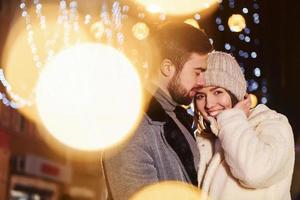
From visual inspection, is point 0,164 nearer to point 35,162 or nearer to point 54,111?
point 35,162

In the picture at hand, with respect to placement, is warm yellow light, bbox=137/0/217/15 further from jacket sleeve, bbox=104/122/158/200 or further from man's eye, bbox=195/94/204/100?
jacket sleeve, bbox=104/122/158/200

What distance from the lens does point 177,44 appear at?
11.4 ft

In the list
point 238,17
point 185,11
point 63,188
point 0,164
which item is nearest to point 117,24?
point 185,11

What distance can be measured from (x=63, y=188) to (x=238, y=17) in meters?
15.4

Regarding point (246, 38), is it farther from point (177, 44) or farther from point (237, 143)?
point (237, 143)

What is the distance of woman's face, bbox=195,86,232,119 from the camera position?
140 inches

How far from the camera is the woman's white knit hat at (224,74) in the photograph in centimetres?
355

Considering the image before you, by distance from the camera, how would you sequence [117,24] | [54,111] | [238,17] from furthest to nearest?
1. [54,111]
2. [117,24]
3. [238,17]

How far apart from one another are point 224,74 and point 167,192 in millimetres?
764

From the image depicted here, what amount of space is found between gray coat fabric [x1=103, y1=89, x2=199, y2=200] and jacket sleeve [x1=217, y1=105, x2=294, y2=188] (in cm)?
22

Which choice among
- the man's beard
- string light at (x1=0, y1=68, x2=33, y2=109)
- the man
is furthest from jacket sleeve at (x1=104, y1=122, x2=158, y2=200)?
string light at (x1=0, y1=68, x2=33, y2=109)

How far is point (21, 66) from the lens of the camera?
21438 millimetres

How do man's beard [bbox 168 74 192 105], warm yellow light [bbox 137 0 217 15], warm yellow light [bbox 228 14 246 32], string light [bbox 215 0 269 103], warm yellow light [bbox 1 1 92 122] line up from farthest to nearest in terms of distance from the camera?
1. warm yellow light [bbox 1 1 92 122]
2. string light [bbox 215 0 269 103]
3. warm yellow light [bbox 137 0 217 15]
4. warm yellow light [bbox 228 14 246 32]
5. man's beard [bbox 168 74 192 105]

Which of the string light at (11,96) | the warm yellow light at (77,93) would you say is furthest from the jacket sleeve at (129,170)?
the warm yellow light at (77,93)
